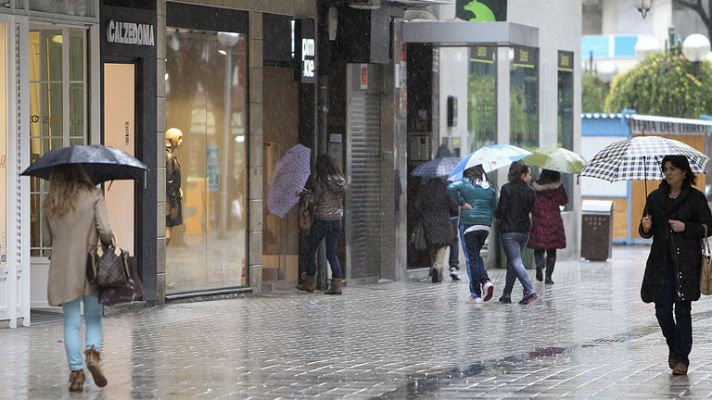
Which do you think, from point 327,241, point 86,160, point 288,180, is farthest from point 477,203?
point 86,160

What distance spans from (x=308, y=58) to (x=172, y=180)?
2.79 metres

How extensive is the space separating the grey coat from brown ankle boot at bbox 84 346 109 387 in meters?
0.39

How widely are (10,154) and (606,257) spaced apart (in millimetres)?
15115

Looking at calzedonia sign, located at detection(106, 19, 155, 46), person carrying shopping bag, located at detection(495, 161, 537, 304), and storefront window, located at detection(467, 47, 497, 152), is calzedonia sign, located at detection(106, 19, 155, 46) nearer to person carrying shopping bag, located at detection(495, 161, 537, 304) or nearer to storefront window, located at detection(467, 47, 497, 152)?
person carrying shopping bag, located at detection(495, 161, 537, 304)

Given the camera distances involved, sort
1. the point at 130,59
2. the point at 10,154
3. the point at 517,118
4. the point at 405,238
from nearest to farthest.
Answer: the point at 10,154, the point at 130,59, the point at 405,238, the point at 517,118

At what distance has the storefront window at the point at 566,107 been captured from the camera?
28.3 metres

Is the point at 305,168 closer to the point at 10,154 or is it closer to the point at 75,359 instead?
the point at 10,154

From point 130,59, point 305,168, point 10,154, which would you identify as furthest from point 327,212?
point 10,154

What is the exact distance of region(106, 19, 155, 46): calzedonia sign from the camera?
16375 millimetres

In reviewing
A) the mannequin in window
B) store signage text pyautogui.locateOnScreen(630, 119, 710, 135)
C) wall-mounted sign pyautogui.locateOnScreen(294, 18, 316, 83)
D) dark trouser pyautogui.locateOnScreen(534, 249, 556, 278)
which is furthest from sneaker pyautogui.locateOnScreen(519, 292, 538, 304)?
store signage text pyautogui.locateOnScreen(630, 119, 710, 135)

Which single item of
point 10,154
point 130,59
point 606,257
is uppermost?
point 130,59

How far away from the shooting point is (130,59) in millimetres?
17016

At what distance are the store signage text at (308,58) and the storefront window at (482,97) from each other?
5430 mm

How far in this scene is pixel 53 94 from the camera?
52.7 feet
